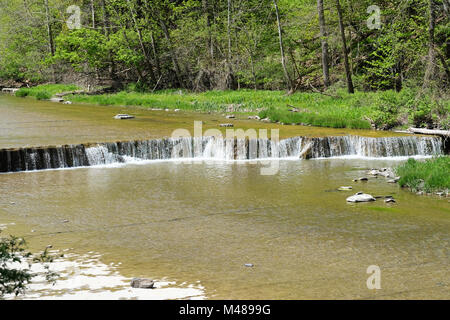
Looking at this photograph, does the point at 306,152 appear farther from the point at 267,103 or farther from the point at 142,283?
the point at 142,283

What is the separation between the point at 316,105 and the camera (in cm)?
2695

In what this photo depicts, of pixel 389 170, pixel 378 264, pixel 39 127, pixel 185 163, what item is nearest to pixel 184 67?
pixel 39 127

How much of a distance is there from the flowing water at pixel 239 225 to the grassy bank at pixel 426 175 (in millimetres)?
363

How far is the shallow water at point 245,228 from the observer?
7.86 meters

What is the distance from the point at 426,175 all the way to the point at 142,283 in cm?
884

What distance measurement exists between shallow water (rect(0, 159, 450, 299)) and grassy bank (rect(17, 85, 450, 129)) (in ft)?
19.3

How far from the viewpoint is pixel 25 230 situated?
34.2 feet

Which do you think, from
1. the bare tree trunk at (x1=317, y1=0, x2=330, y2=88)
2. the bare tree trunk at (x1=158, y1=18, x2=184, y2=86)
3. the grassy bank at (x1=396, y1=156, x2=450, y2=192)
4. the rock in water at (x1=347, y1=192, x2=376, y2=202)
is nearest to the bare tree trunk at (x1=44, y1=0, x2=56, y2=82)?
the bare tree trunk at (x1=158, y1=18, x2=184, y2=86)

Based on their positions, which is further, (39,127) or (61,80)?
(61,80)

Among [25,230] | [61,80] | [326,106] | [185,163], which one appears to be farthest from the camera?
[61,80]

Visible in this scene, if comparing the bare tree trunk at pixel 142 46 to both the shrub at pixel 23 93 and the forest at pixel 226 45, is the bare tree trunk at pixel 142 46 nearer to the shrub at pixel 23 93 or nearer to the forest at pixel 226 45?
the forest at pixel 226 45

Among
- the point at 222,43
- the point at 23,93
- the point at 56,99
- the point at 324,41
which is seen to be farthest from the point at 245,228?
the point at 23,93

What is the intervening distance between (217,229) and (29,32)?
44.0 m
